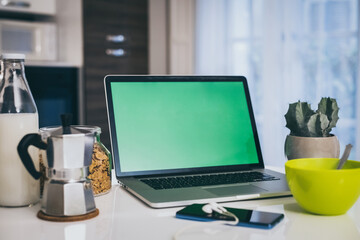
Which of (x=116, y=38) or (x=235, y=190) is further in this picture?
(x=116, y=38)

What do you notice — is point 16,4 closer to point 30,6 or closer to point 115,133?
point 30,6

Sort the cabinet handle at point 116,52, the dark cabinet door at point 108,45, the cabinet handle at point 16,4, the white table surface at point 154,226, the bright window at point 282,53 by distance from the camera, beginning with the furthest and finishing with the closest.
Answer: the cabinet handle at point 116,52
the dark cabinet door at point 108,45
the cabinet handle at point 16,4
the bright window at point 282,53
the white table surface at point 154,226

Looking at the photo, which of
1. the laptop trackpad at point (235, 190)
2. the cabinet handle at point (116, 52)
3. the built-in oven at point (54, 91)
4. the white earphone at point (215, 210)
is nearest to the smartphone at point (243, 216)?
the white earphone at point (215, 210)

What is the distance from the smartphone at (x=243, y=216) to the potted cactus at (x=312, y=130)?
0.93 ft

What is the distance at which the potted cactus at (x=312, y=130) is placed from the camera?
40.4 inches

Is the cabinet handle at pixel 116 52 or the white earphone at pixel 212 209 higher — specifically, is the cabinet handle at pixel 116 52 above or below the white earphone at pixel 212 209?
above

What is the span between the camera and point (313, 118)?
103cm

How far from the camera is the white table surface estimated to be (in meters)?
0.72

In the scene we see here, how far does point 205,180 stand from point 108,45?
8.80ft

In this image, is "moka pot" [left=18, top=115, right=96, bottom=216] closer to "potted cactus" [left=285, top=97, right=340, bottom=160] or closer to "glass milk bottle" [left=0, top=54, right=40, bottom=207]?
"glass milk bottle" [left=0, top=54, right=40, bottom=207]

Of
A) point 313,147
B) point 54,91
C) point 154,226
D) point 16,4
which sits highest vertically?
point 16,4

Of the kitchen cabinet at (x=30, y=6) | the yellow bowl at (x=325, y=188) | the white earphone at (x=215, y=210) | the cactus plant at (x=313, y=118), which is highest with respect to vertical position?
the kitchen cabinet at (x=30, y=6)

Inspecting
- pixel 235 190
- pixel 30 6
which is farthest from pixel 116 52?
pixel 235 190

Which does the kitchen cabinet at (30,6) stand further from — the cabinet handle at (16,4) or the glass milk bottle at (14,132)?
the glass milk bottle at (14,132)
